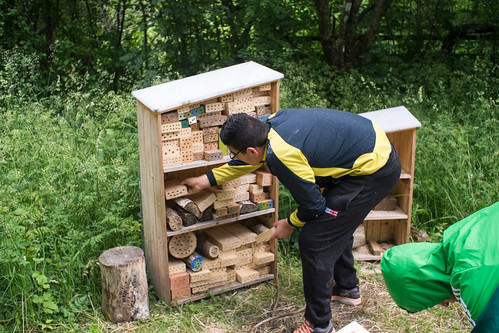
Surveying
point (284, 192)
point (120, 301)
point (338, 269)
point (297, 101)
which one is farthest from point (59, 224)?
point (297, 101)

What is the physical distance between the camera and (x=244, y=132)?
11.5ft

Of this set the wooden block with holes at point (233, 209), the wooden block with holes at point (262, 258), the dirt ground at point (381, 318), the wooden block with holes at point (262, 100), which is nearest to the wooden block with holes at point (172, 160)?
the wooden block with holes at point (233, 209)

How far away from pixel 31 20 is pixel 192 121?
6.44 metres

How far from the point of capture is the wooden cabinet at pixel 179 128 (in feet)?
13.2

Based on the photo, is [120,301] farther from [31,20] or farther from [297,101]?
[31,20]

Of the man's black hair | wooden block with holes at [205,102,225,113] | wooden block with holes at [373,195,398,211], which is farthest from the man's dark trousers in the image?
wooden block with holes at [373,195,398,211]

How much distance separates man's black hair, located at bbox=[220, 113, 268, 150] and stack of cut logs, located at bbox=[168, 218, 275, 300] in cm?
119

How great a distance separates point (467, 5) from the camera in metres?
9.72

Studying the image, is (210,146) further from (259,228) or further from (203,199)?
(259,228)

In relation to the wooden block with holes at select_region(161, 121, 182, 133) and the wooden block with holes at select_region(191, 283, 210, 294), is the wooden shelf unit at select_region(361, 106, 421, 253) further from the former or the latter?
the wooden block with holes at select_region(161, 121, 182, 133)

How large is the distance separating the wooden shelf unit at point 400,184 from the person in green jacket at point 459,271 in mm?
2891

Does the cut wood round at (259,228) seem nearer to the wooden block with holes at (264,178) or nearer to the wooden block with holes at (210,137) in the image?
the wooden block with holes at (264,178)

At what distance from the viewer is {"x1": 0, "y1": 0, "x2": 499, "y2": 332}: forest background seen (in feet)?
14.2

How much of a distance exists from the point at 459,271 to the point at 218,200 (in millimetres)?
2802
